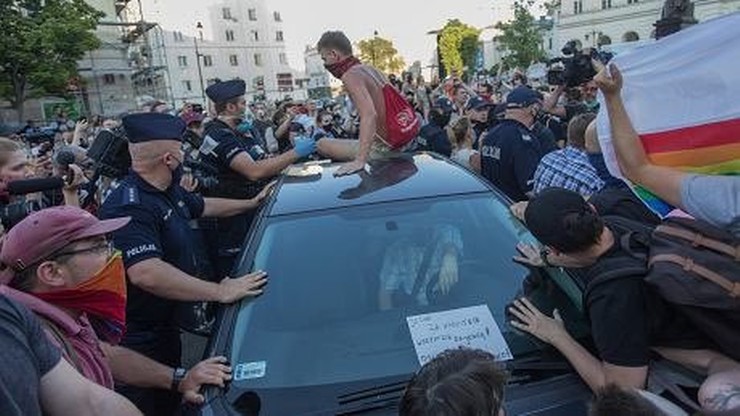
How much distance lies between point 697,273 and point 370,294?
114 centimetres

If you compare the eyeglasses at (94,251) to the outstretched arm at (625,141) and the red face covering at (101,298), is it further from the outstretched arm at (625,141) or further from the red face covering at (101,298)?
the outstretched arm at (625,141)

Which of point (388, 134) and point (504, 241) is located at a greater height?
point (388, 134)

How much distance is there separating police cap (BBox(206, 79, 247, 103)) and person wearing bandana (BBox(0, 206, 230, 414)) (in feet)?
10.2

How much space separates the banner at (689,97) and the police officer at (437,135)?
368 centimetres

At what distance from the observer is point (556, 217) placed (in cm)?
193

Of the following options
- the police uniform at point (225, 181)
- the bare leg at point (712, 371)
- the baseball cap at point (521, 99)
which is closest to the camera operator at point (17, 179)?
the police uniform at point (225, 181)

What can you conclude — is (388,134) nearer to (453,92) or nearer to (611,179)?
(611,179)

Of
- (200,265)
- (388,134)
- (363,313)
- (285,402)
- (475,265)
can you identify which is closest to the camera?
(285,402)

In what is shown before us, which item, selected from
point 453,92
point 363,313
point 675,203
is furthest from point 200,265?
point 453,92

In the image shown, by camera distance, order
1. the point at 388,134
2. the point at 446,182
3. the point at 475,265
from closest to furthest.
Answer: the point at 475,265, the point at 446,182, the point at 388,134

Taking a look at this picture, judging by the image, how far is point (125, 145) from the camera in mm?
3576

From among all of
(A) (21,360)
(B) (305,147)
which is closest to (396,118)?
(B) (305,147)

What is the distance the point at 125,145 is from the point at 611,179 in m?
2.78

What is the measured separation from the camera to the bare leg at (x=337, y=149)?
422 centimetres
